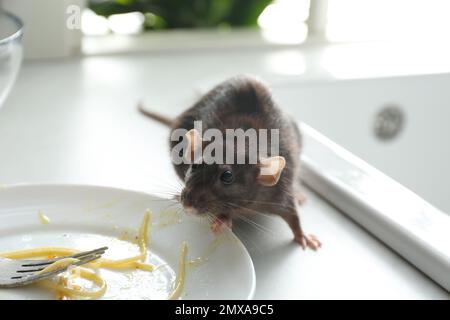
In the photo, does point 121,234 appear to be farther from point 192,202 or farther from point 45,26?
point 45,26

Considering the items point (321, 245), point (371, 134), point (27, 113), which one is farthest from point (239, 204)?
point (371, 134)

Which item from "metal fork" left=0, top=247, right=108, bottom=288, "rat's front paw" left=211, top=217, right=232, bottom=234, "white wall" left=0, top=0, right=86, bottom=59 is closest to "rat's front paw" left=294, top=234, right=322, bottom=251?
"rat's front paw" left=211, top=217, right=232, bottom=234

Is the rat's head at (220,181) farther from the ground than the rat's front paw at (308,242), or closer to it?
farther from the ground

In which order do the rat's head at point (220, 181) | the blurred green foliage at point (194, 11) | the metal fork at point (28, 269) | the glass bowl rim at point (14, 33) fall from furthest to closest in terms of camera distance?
the blurred green foliage at point (194, 11)
the glass bowl rim at point (14, 33)
the rat's head at point (220, 181)
the metal fork at point (28, 269)

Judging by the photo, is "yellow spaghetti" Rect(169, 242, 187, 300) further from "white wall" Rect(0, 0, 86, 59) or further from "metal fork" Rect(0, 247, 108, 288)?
"white wall" Rect(0, 0, 86, 59)

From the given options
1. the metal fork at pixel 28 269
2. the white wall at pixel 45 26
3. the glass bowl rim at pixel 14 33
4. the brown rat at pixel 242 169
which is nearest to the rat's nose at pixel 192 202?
the brown rat at pixel 242 169

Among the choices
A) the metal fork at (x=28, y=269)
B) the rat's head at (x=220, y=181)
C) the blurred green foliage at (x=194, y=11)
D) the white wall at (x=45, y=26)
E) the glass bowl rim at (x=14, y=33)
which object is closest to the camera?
the metal fork at (x=28, y=269)

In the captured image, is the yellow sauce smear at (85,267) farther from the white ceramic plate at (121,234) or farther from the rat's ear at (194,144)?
the rat's ear at (194,144)
